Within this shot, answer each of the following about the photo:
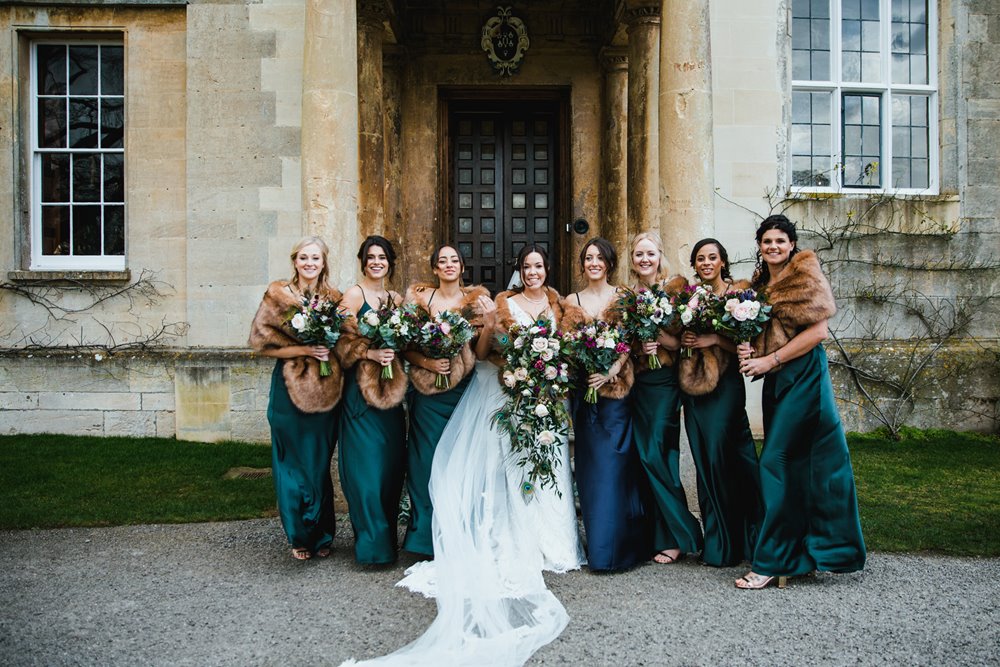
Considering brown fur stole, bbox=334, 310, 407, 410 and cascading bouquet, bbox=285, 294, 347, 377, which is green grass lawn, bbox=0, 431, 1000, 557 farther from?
cascading bouquet, bbox=285, 294, 347, 377

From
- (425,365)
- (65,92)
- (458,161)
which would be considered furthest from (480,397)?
(65,92)

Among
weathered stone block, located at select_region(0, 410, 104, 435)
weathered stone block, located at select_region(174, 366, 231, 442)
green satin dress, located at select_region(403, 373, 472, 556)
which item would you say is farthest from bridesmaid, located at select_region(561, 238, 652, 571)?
weathered stone block, located at select_region(0, 410, 104, 435)

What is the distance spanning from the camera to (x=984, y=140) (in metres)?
9.56

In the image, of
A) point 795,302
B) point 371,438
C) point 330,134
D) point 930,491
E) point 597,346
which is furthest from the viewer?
point 930,491

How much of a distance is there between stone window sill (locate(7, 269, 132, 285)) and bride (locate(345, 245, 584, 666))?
5871mm

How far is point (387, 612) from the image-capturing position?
4094 millimetres

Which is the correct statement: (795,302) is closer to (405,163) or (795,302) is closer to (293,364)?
(293,364)

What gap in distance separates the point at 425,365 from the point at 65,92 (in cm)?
732

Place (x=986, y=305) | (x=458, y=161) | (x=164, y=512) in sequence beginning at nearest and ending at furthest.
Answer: (x=164, y=512) < (x=986, y=305) < (x=458, y=161)

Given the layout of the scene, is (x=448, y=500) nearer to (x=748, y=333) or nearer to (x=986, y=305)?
(x=748, y=333)

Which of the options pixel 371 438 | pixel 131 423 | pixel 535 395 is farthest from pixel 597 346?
pixel 131 423

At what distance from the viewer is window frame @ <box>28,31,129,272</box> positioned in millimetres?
9195

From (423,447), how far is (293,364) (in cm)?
104

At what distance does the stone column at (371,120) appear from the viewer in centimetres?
858
